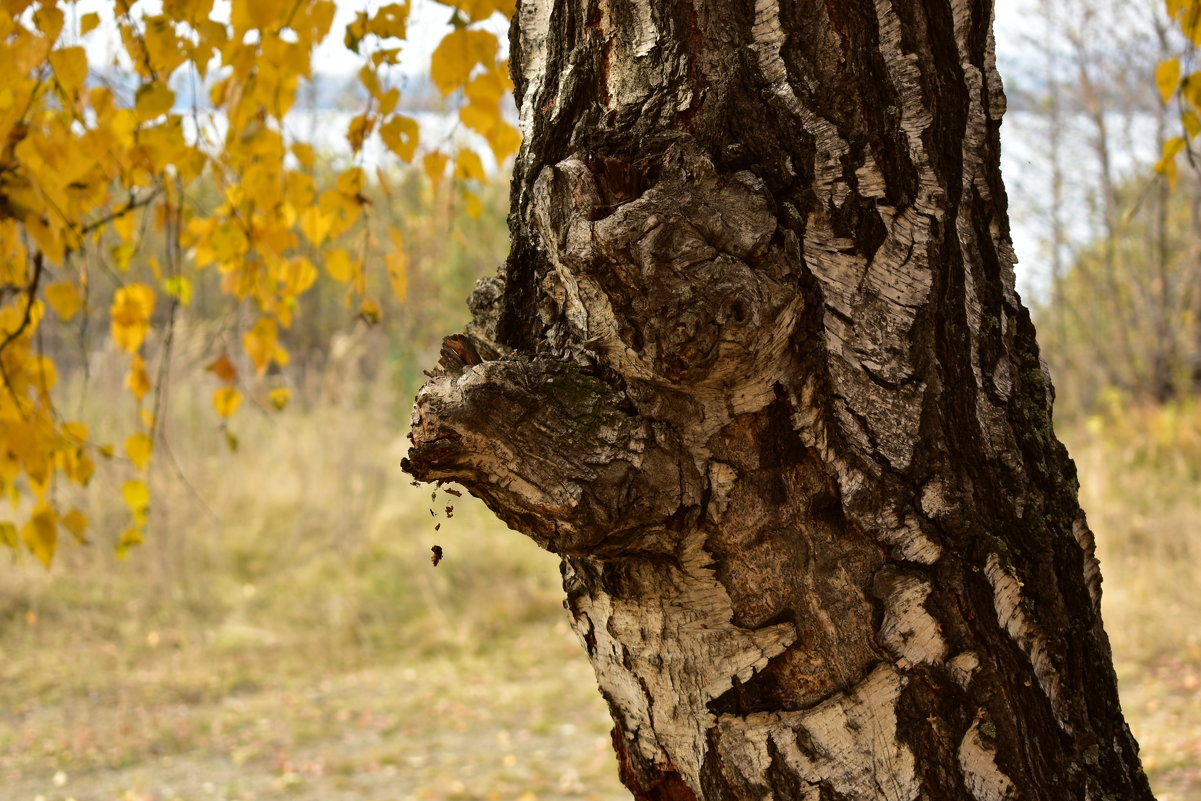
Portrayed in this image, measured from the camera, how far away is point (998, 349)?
103 centimetres

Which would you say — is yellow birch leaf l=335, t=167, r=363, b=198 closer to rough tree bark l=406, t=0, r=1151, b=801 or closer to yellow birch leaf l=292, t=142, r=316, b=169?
yellow birch leaf l=292, t=142, r=316, b=169

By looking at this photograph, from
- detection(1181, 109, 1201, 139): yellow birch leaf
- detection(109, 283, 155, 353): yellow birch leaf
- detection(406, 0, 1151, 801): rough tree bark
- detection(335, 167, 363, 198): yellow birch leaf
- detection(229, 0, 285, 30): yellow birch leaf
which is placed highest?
detection(335, 167, 363, 198): yellow birch leaf

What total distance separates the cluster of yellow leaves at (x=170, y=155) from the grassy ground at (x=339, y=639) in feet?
3.20

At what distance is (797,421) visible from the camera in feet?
3.11

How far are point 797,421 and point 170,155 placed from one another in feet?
4.39

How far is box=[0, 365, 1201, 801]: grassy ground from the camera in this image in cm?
349

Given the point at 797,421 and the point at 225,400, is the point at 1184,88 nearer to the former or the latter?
the point at 797,421

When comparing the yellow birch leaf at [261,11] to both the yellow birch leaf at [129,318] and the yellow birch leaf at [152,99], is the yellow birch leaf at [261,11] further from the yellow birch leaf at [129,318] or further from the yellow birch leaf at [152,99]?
the yellow birch leaf at [129,318]

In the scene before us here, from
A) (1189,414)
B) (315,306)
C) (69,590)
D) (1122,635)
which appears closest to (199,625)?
(69,590)

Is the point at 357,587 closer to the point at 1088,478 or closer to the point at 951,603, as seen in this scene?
the point at 1088,478

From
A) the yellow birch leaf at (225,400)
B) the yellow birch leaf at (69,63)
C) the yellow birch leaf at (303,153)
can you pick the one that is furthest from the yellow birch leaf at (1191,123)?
the yellow birch leaf at (225,400)

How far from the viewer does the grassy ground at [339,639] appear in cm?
349

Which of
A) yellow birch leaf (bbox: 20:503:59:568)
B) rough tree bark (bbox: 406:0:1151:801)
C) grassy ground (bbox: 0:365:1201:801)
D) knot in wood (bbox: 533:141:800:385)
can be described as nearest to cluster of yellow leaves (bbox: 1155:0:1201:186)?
rough tree bark (bbox: 406:0:1151:801)

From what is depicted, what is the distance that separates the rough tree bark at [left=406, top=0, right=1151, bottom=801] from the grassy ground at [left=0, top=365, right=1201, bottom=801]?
198 cm
